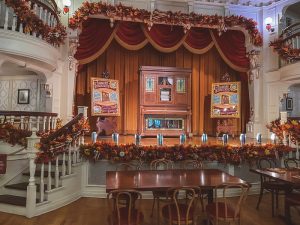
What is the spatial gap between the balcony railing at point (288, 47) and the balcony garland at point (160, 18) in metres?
0.49

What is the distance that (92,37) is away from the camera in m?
6.83

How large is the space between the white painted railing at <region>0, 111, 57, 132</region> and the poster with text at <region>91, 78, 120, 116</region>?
60.7 inches

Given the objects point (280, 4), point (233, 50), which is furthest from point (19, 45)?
point (280, 4)

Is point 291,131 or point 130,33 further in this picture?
point 130,33

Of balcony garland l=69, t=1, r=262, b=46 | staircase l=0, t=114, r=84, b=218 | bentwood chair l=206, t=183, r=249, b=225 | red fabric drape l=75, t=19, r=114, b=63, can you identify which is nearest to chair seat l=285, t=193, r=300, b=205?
bentwood chair l=206, t=183, r=249, b=225

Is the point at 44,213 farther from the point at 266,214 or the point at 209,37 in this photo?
the point at 209,37

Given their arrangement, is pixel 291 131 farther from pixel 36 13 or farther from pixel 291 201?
pixel 36 13

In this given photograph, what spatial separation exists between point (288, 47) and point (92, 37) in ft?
16.9

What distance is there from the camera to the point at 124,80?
8031 mm

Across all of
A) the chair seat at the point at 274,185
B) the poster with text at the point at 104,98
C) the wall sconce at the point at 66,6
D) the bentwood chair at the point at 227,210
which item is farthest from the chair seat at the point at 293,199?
the wall sconce at the point at 66,6

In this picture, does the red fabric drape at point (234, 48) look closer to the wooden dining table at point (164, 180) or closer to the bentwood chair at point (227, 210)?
the wooden dining table at point (164, 180)

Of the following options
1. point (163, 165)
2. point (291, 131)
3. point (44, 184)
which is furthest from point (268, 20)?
point (44, 184)

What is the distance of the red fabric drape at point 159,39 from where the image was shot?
680 cm

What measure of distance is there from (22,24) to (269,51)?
20.8ft
